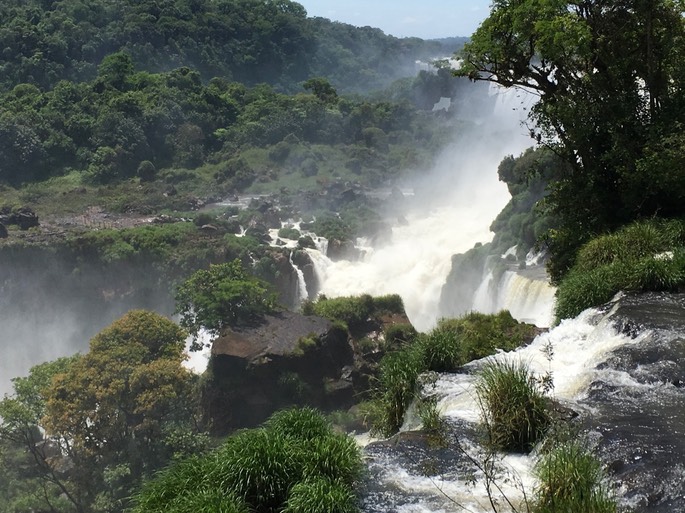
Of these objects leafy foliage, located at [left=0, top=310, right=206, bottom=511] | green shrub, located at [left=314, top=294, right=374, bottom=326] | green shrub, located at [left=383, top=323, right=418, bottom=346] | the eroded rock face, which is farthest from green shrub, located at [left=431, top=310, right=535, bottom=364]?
green shrub, located at [left=314, top=294, right=374, bottom=326]

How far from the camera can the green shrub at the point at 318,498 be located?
879cm

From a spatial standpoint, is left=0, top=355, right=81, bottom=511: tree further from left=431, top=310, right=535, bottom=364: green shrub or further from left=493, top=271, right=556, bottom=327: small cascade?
left=493, top=271, right=556, bottom=327: small cascade

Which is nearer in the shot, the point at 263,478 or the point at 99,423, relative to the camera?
the point at 263,478

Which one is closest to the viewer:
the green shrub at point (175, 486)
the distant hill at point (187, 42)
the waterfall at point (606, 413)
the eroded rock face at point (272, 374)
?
the green shrub at point (175, 486)

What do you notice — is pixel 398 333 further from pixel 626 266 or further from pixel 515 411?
pixel 515 411

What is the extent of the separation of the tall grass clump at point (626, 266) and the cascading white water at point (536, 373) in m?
0.62

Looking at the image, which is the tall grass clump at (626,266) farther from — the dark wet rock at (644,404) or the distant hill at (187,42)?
the distant hill at (187,42)

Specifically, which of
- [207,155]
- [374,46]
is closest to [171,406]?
[207,155]

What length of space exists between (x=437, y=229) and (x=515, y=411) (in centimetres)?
4438

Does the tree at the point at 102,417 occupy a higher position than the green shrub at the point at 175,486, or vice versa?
the green shrub at the point at 175,486

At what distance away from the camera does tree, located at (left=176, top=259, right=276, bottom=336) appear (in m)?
31.1

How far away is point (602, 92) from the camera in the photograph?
1981cm

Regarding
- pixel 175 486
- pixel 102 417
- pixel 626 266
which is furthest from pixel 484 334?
pixel 102 417

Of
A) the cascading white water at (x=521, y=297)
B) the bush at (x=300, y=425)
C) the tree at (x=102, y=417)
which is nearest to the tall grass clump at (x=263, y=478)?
the bush at (x=300, y=425)
